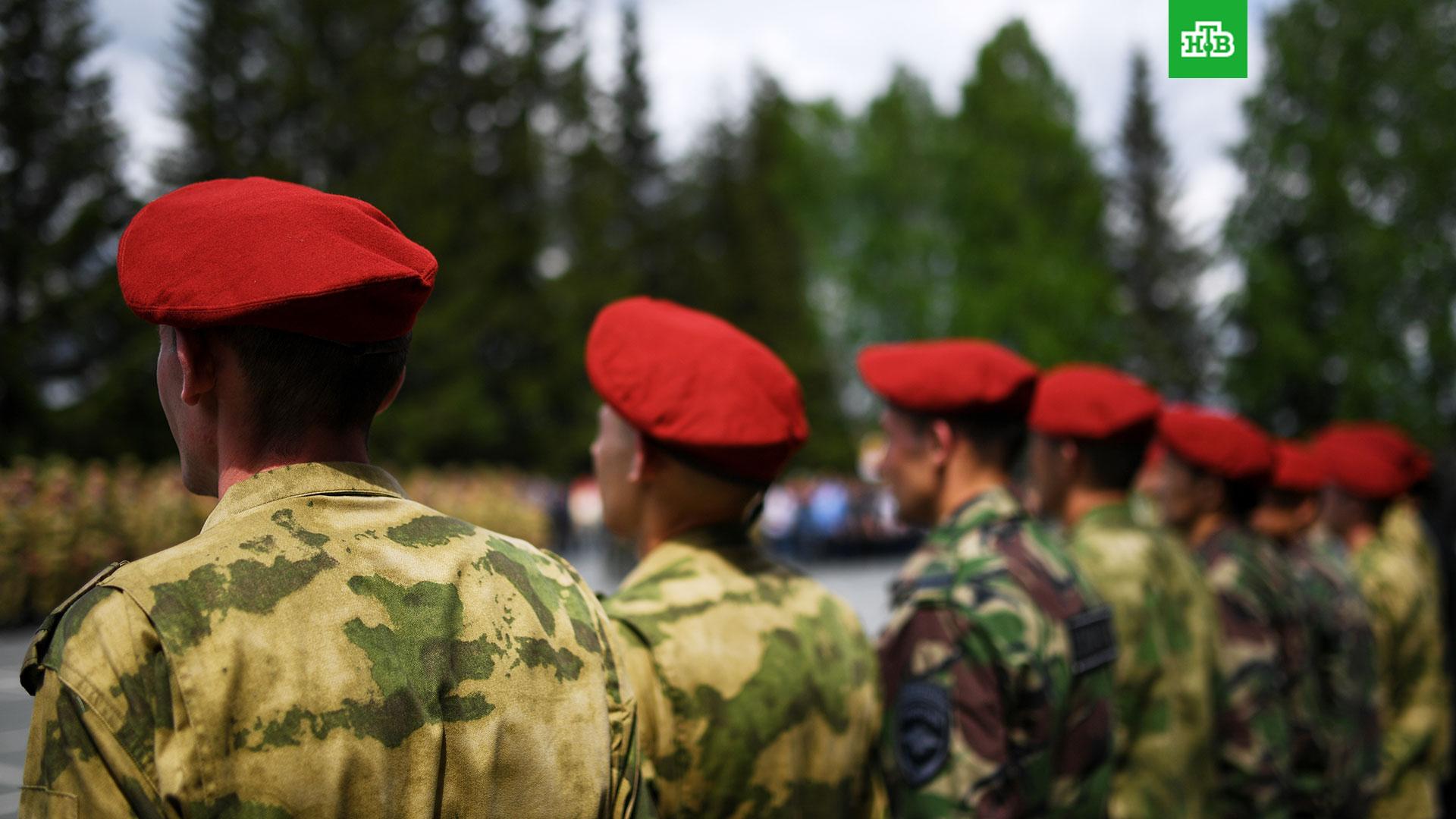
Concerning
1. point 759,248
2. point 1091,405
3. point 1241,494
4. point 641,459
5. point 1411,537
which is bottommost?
point 759,248

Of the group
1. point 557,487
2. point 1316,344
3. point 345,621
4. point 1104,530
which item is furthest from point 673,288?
point 345,621

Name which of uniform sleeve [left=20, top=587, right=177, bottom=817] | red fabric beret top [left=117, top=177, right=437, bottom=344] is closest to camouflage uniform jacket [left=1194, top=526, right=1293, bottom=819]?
red fabric beret top [left=117, top=177, right=437, bottom=344]

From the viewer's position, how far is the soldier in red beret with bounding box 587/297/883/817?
2236 mm

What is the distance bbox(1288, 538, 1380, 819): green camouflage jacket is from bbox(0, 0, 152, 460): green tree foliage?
11.3m

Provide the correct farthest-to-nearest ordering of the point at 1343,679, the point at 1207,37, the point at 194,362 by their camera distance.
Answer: the point at 1343,679 → the point at 1207,37 → the point at 194,362

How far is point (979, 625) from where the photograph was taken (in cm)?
287

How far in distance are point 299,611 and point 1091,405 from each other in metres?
3.51

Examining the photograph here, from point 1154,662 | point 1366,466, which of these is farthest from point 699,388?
point 1366,466

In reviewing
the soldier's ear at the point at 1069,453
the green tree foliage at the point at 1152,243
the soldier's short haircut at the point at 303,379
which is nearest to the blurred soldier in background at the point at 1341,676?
the soldier's ear at the point at 1069,453

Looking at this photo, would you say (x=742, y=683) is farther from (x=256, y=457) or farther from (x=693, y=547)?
(x=256, y=457)

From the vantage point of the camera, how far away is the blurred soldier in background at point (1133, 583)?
3.84m

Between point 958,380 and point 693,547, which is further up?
point 958,380

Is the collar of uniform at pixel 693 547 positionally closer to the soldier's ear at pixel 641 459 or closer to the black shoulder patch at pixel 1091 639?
the soldier's ear at pixel 641 459

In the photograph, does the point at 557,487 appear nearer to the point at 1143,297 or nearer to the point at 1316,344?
the point at 1316,344
